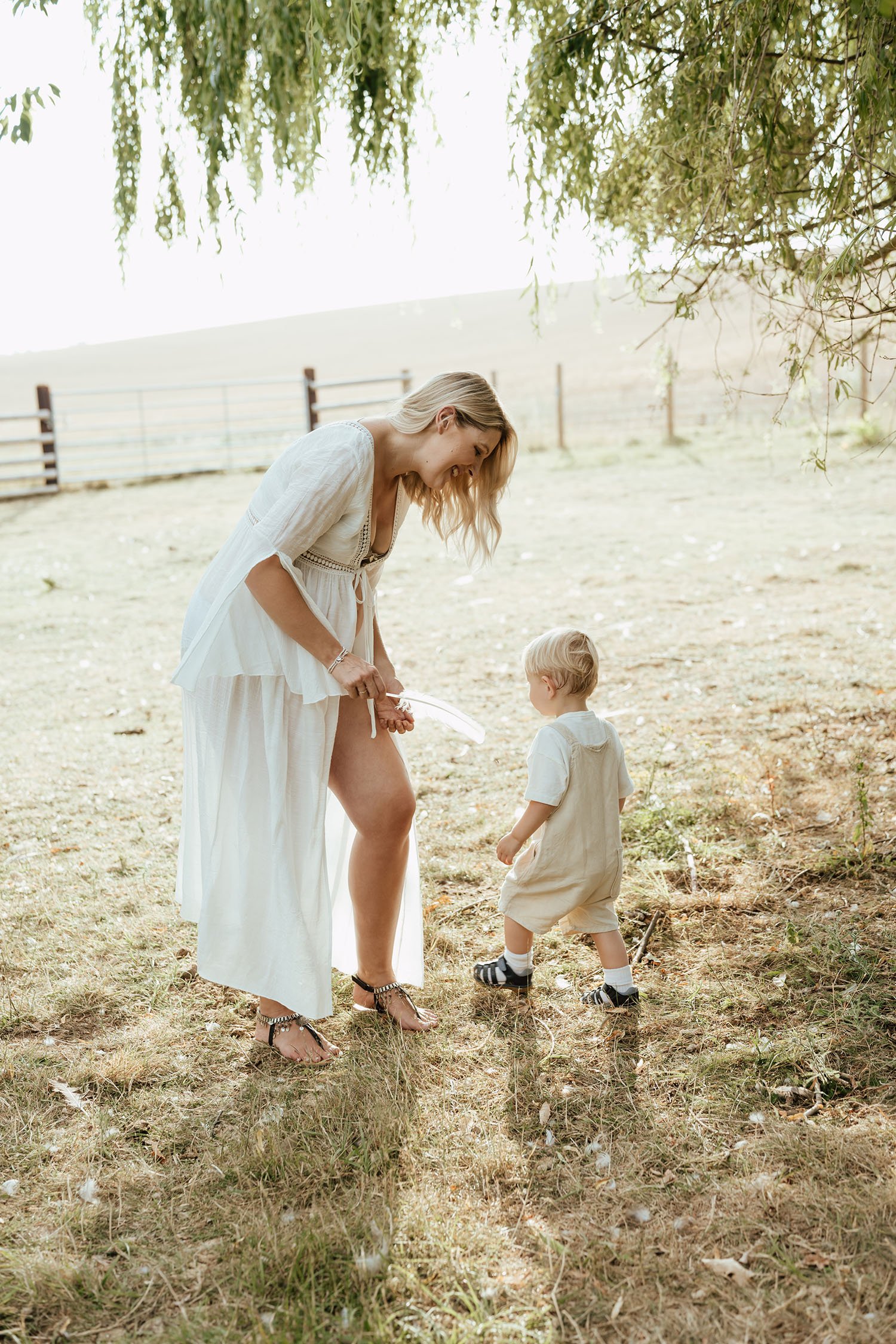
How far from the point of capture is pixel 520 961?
125 inches

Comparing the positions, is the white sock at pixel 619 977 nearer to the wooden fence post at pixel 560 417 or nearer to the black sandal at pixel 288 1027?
the black sandal at pixel 288 1027

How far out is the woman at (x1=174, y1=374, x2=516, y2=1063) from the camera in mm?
2725

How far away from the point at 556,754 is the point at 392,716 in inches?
18.1

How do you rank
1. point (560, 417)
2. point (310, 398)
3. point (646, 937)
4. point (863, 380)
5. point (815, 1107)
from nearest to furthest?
1. point (815, 1107)
2. point (646, 937)
3. point (863, 380)
4. point (310, 398)
5. point (560, 417)

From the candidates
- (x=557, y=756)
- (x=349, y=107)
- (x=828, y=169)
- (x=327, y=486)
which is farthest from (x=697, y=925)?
(x=349, y=107)

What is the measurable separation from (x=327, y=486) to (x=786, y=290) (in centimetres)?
186

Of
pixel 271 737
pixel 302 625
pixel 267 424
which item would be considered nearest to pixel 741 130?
pixel 302 625

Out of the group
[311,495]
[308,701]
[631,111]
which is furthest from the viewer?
[631,111]

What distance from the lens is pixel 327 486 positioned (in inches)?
104

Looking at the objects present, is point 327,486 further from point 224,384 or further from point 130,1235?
point 224,384

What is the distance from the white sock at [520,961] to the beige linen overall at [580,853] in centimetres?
13

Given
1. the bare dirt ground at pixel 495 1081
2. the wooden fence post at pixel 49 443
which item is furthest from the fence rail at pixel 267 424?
the bare dirt ground at pixel 495 1081

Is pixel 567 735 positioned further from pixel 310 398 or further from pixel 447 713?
pixel 310 398

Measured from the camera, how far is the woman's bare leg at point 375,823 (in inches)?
116
